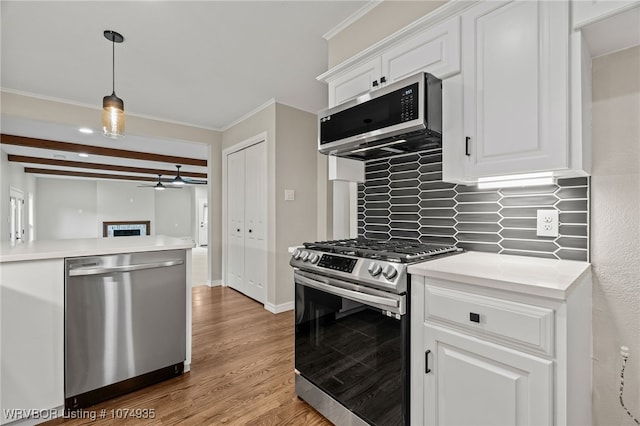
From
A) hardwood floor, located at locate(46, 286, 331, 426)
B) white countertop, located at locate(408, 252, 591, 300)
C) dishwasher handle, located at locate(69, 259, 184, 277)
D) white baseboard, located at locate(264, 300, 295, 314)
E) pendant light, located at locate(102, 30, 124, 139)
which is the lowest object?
hardwood floor, located at locate(46, 286, 331, 426)

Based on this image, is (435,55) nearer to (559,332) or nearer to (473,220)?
(473,220)

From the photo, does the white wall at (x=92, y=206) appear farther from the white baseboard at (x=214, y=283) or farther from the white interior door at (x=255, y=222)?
the white interior door at (x=255, y=222)

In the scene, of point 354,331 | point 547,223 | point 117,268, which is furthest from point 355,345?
point 117,268

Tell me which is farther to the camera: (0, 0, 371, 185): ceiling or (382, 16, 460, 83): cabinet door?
(0, 0, 371, 185): ceiling

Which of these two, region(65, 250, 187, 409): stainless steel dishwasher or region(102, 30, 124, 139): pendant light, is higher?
region(102, 30, 124, 139): pendant light

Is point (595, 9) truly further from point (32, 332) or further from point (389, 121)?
point (32, 332)

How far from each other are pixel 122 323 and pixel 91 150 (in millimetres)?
5083

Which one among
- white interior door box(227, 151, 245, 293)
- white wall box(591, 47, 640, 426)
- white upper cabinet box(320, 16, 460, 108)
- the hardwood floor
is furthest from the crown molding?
the hardwood floor

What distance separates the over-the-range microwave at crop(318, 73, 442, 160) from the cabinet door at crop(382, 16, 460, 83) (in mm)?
97

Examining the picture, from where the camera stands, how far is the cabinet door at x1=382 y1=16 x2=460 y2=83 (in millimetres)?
1505

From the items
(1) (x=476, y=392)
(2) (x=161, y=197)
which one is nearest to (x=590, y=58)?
(1) (x=476, y=392)

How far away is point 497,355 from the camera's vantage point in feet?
3.58

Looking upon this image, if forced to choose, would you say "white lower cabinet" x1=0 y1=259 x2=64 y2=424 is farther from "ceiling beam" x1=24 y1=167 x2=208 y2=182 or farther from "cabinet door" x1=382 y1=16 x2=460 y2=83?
"ceiling beam" x1=24 y1=167 x2=208 y2=182

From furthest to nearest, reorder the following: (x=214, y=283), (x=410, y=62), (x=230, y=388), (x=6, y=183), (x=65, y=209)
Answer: (x=65, y=209) < (x=6, y=183) < (x=214, y=283) < (x=230, y=388) < (x=410, y=62)
